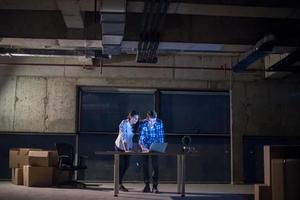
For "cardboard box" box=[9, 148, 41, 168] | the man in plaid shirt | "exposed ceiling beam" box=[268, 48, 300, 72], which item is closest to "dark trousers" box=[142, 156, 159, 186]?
the man in plaid shirt

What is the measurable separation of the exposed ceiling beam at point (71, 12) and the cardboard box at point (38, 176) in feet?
9.49

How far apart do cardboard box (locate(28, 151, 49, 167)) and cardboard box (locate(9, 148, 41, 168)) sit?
34cm

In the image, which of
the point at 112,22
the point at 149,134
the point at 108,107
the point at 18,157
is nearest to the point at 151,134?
the point at 149,134

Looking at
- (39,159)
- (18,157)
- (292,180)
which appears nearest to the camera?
(292,180)

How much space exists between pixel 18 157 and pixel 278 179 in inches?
225

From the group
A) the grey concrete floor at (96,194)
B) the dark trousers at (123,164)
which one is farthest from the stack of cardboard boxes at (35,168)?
the dark trousers at (123,164)

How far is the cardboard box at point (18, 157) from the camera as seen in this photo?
9594mm

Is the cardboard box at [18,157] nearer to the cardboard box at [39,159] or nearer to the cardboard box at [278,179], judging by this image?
the cardboard box at [39,159]

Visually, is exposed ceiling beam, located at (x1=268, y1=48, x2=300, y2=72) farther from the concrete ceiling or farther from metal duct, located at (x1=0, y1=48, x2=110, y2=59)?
metal duct, located at (x1=0, y1=48, x2=110, y2=59)

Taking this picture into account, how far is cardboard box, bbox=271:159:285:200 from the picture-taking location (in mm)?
5895

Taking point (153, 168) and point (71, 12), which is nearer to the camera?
point (71, 12)

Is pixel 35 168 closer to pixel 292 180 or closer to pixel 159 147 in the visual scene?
pixel 159 147

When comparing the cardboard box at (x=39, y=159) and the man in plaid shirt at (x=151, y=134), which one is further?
the cardboard box at (x=39, y=159)

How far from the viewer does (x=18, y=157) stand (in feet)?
31.8
